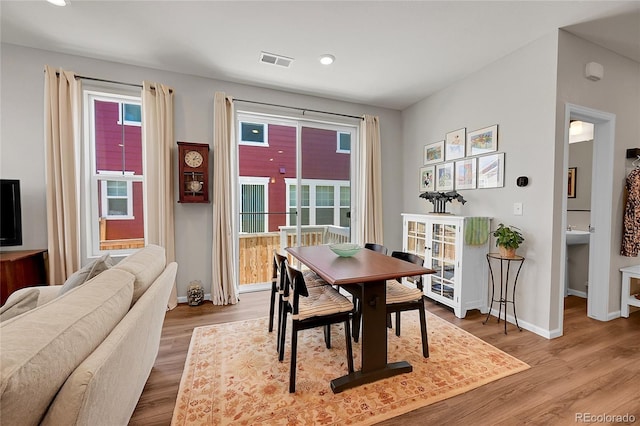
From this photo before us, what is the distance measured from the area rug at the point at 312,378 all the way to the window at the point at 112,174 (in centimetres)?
165

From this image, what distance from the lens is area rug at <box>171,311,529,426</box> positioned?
1581mm

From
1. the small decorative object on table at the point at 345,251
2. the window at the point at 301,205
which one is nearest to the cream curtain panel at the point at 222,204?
the window at the point at 301,205

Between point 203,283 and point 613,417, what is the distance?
3.64 metres

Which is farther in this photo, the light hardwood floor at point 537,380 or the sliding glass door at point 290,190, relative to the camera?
the sliding glass door at point 290,190

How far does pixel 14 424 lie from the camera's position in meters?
0.67

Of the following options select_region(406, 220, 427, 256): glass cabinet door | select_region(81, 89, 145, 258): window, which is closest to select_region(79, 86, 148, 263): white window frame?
select_region(81, 89, 145, 258): window

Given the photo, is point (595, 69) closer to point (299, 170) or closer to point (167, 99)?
point (299, 170)

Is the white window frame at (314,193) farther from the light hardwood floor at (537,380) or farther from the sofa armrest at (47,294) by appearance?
the sofa armrest at (47,294)

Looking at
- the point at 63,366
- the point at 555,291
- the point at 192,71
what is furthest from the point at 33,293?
the point at 555,291

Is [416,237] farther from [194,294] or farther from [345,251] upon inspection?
[194,294]

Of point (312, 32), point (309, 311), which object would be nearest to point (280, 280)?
point (309, 311)

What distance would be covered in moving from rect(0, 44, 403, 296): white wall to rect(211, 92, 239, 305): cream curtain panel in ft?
0.49

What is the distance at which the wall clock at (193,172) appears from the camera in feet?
10.3

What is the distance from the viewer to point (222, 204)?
329 cm
